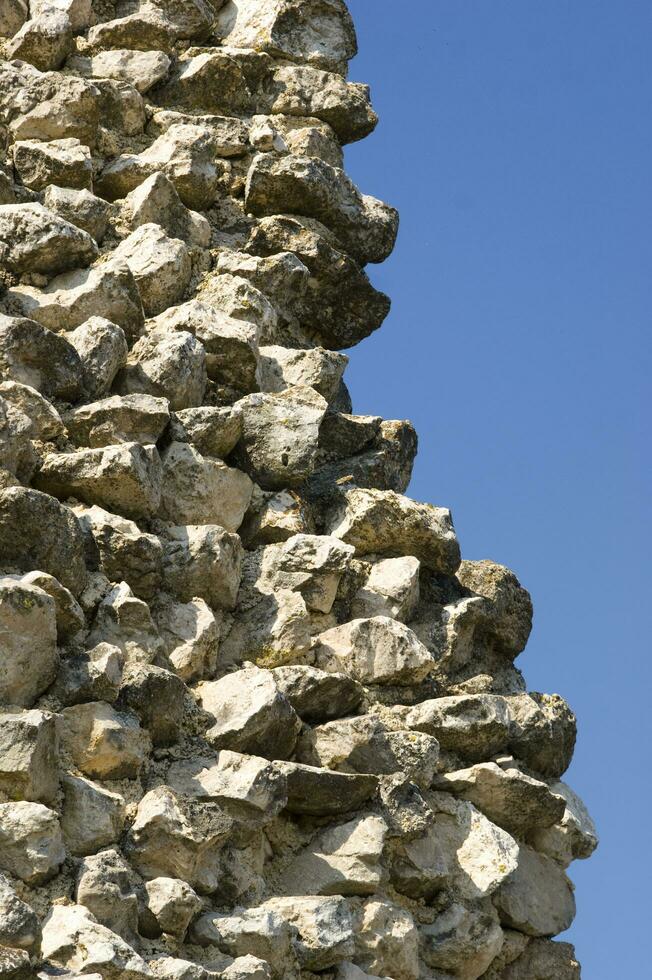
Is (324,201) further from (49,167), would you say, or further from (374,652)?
(374,652)

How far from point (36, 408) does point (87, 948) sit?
8.26 ft

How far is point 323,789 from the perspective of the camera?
6.29 m

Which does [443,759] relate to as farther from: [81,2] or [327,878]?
[81,2]

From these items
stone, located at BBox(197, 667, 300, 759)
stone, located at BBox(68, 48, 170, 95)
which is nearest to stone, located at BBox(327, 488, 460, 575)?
stone, located at BBox(197, 667, 300, 759)

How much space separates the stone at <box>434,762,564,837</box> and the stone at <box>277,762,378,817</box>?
0.67 metres

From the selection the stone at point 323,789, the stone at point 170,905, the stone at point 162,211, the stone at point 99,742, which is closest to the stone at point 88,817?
the stone at point 99,742

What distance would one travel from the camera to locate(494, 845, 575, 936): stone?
6977mm

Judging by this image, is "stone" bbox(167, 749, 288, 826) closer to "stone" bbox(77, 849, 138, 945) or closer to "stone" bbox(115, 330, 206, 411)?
"stone" bbox(77, 849, 138, 945)

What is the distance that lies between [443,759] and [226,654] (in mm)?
1018

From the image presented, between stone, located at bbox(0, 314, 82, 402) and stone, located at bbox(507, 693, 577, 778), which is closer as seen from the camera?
stone, located at bbox(0, 314, 82, 402)

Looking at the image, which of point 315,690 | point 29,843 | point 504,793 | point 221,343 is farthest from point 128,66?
point 29,843

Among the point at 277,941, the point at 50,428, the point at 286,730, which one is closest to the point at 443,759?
the point at 286,730

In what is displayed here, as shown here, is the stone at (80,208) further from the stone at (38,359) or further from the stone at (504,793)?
the stone at (504,793)

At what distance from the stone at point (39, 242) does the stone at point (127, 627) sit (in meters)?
2.01
